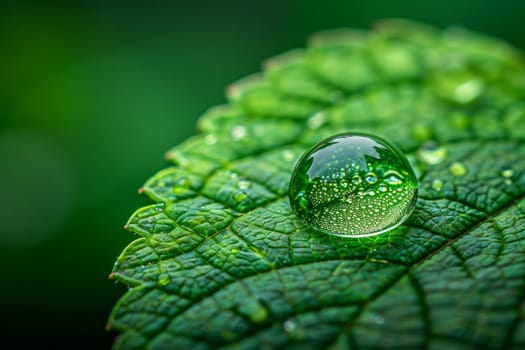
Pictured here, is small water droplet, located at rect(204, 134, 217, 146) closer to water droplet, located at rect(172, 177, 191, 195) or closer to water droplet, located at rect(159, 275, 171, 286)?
water droplet, located at rect(172, 177, 191, 195)

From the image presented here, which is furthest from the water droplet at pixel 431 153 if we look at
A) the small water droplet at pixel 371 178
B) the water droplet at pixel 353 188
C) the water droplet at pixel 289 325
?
the water droplet at pixel 289 325

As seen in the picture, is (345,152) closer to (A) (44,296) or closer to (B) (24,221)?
(A) (44,296)

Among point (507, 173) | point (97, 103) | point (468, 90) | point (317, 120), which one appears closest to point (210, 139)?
point (317, 120)

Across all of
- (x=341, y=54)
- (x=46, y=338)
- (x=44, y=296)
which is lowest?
(x=46, y=338)

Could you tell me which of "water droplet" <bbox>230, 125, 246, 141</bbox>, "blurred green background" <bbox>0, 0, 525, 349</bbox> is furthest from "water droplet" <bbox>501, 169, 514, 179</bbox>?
"blurred green background" <bbox>0, 0, 525, 349</bbox>

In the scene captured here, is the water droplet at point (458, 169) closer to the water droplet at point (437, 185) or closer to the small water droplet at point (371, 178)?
the water droplet at point (437, 185)

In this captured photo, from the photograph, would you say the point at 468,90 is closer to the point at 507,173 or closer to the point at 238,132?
the point at 507,173

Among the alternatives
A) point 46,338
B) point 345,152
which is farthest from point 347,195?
point 46,338
